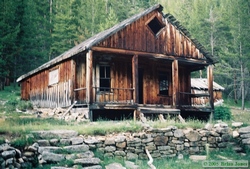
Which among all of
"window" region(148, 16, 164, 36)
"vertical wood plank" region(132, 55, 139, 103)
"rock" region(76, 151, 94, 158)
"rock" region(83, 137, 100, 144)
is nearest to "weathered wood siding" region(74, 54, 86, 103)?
"vertical wood plank" region(132, 55, 139, 103)

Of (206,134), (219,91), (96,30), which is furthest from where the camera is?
(96,30)

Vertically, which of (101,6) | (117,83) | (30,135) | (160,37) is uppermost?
(101,6)

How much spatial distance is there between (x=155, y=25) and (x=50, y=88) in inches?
339

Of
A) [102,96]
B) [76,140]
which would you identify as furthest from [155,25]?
[76,140]

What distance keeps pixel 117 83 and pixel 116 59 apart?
1.56m

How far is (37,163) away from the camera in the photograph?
28.1 ft

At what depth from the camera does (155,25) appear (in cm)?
1912

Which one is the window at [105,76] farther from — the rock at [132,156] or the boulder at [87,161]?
the boulder at [87,161]

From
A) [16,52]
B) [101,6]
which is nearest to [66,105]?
[16,52]

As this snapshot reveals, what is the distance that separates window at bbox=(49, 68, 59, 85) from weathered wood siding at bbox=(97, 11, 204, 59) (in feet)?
17.3

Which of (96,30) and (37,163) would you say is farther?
(96,30)

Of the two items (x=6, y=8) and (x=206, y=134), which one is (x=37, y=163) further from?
(x=6, y=8)

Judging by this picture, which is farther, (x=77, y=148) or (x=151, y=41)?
(x=151, y=41)

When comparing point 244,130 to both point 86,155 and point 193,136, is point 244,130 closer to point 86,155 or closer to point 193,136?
point 193,136
